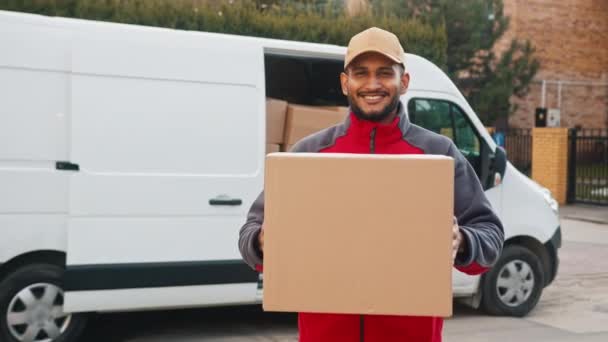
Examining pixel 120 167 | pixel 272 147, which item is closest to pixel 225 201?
pixel 120 167

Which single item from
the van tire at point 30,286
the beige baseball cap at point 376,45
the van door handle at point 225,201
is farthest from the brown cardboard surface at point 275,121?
the beige baseball cap at point 376,45

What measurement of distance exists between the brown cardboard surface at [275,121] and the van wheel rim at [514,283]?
7.62 ft

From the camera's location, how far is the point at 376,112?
2.37 m

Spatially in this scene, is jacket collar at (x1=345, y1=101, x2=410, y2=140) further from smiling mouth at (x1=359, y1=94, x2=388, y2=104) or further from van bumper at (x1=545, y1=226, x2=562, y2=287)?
van bumper at (x1=545, y1=226, x2=562, y2=287)

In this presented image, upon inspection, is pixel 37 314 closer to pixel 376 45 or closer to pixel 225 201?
pixel 225 201

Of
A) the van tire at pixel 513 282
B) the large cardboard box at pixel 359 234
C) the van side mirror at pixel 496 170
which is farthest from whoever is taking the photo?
the van tire at pixel 513 282

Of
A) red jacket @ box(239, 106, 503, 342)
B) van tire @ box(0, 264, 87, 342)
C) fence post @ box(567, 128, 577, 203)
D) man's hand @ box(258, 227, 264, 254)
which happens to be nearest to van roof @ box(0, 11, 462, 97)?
van tire @ box(0, 264, 87, 342)

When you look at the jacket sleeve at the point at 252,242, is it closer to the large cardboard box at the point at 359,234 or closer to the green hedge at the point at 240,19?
the large cardboard box at the point at 359,234

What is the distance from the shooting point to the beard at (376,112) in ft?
7.79

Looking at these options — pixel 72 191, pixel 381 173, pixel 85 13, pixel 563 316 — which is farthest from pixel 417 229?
pixel 85 13

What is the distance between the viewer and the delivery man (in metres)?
2.32

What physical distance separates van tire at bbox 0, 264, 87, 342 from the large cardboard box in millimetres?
3624

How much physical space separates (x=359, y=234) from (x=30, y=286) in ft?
12.6

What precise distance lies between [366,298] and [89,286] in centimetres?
369
